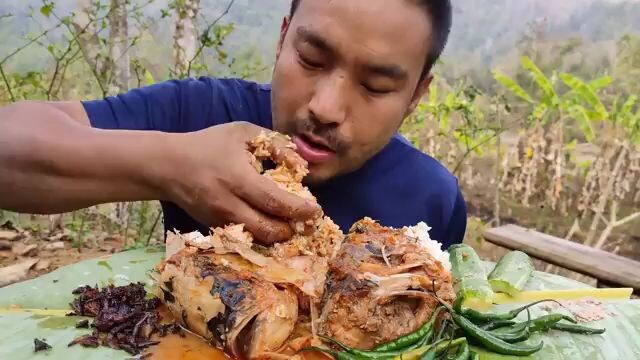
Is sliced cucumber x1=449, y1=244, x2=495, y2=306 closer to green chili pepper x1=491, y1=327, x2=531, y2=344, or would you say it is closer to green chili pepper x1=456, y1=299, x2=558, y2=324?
green chili pepper x1=456, y1=299, x2=558, y2=324

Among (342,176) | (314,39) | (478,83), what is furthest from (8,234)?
(478,83)

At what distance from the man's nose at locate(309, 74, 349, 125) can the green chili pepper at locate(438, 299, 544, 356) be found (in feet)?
2.27

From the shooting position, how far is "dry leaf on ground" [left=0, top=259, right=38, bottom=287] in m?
3.75

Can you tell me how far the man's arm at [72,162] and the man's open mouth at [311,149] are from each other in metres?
0.54

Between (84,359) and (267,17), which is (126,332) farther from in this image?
(267,17)

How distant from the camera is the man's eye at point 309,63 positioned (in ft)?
6.87

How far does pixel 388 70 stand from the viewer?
2.12 m

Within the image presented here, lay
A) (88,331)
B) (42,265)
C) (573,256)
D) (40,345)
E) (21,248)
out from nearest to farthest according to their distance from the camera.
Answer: (40,345) < (88,331) < (573,256) < (42,265) < (21,248)

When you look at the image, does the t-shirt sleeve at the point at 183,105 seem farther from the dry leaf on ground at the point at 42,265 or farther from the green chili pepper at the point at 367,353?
the dry leaf on ground at the point at 42,265

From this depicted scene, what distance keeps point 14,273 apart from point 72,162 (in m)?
2.53

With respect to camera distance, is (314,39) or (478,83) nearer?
(314,39)

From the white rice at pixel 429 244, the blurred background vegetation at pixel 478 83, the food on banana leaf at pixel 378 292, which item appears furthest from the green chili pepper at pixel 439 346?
the blurred background vegetation at pixel 478 83

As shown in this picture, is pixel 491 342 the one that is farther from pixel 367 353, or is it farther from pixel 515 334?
pixel 367 353

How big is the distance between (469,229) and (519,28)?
3.42 metres
